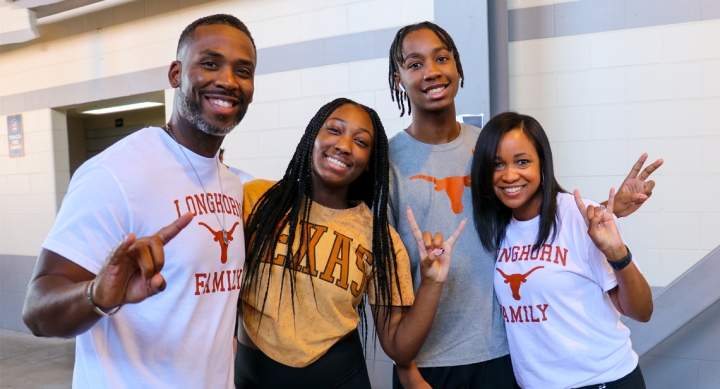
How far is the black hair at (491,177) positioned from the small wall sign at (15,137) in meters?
5.42

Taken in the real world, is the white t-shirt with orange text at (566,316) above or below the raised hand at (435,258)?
below

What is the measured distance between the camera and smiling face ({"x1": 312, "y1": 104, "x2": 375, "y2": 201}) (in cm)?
164

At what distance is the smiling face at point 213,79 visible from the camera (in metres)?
1.44

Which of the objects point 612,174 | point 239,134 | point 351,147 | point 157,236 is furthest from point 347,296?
point 239,134

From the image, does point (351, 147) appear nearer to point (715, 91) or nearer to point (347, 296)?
point (347, 296)

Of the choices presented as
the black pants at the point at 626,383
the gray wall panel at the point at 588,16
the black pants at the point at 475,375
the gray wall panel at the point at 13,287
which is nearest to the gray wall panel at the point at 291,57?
the gray wall panel at the point at 588,16

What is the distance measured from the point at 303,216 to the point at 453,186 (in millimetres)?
532

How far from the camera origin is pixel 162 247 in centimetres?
101

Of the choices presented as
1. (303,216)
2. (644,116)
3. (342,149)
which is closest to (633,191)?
(342,149)

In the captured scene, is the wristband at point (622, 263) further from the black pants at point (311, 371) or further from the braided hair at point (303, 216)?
the black pants at point (311, 371)

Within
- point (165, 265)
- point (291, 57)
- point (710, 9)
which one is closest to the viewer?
point (165, 265)

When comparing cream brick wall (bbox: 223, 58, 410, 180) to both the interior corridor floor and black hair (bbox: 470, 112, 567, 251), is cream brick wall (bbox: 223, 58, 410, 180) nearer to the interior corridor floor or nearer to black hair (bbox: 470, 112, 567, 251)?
black hair (bbox: 470, 112, 567, 251)

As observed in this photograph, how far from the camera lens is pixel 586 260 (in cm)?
163

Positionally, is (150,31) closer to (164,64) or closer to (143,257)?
(164,64)
